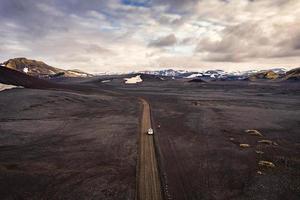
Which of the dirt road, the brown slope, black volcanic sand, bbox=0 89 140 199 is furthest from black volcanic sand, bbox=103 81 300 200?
the brown slope

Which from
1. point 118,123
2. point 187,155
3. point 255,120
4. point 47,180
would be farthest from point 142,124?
point 47,180

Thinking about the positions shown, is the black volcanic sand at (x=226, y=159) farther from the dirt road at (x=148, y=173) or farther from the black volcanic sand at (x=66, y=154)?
the black volcanic sand at (x=66, y=154)

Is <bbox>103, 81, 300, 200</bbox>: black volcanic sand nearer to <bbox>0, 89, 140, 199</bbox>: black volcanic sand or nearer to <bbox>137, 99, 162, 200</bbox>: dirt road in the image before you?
<bbox>137, 99, 162, 200</bbox>: dirt road

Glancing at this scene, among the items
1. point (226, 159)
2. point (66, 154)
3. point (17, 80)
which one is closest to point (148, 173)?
point (226, 159)

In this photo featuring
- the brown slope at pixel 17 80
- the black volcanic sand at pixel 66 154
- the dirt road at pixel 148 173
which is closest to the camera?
the dirt road at pixel 148 173

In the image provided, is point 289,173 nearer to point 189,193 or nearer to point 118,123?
point 189,193

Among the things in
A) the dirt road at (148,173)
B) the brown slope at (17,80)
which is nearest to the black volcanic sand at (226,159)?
the dirt road at (148,173)
